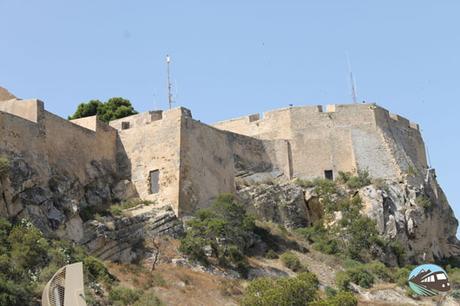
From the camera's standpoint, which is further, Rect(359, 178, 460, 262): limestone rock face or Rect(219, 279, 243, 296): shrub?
Rect(359, 178, 460, 262): limestone rock face

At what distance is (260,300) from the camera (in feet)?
67.9

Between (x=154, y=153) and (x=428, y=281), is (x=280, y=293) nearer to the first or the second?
(x=428, y=281)

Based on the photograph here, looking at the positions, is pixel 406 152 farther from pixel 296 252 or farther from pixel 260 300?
pixel 260 300

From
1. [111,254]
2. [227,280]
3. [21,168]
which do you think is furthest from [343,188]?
[21,168]

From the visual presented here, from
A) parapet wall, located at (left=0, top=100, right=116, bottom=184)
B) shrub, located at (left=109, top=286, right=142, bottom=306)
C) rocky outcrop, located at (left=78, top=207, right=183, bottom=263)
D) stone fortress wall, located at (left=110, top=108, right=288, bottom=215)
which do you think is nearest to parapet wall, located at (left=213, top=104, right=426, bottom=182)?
stone fortress wall, located at (left=110, top=108, right=288, bottom=215)

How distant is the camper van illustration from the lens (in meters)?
27.0

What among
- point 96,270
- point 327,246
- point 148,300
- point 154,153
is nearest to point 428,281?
point 327,246

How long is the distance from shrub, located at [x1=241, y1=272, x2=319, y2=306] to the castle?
6729mm

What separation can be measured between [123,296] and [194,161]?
29.3 feet

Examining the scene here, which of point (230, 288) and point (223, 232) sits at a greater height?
point (223, 232)

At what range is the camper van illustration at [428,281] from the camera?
26984mm

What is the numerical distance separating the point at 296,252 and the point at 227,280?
16.4 ft

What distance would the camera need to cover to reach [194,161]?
2964 centimetres

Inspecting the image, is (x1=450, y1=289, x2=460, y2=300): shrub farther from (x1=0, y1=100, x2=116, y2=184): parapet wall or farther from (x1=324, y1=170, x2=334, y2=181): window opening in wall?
(x1=0, y1=100, x2=116, y2=184): parapet wall
